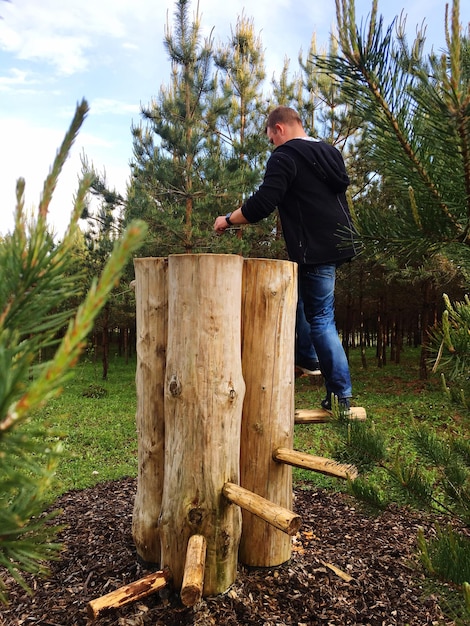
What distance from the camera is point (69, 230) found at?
0.75 metres

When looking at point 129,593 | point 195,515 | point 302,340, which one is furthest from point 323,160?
point 129,593

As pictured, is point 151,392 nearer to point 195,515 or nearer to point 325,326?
point 195,515

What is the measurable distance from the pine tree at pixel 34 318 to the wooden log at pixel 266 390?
190cm

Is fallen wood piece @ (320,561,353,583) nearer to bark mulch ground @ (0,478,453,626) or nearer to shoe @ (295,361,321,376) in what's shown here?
bark mulch ground @ (0,478,453,626)

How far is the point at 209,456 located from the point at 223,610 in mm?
760

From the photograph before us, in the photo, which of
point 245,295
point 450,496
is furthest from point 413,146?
point 245,295

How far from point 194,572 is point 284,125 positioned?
2.79 meters

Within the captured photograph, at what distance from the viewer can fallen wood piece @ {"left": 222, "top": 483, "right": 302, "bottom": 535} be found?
6.36 feet

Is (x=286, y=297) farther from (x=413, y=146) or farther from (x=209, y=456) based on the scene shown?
(x=413, y=146)

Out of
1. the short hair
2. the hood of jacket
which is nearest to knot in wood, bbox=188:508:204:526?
the hood of jacket

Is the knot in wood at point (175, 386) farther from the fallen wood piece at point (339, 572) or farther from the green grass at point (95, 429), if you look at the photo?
the fallen wood piece at point (339, 572)

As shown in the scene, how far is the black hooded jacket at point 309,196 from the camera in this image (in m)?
3.11

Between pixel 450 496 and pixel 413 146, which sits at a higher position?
pixel 413 146

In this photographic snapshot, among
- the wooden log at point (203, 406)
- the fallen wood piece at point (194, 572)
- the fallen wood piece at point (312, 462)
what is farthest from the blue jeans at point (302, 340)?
the fallen wood piece at point (194, 572)
